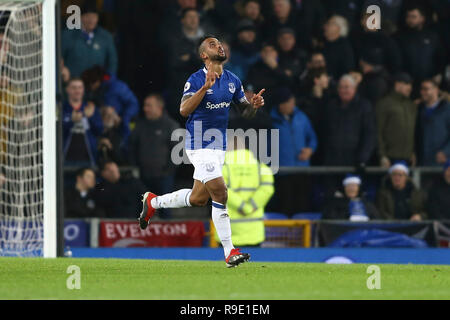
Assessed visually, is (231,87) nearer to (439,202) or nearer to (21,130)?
(21,130)

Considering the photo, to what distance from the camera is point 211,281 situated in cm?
970

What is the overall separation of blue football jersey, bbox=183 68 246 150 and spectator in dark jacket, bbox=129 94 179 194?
517 cm

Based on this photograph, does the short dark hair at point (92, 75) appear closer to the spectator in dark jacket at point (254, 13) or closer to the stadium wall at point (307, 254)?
the spectator in dark jacket at point (254, 13)

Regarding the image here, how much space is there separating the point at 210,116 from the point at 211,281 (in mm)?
1944

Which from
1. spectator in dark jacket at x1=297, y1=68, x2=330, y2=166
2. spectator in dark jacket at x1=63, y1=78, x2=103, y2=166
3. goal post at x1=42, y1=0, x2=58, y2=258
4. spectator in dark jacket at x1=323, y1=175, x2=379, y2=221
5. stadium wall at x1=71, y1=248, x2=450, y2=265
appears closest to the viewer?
goal post at x1=42, y1=0, x2=58, y2=258

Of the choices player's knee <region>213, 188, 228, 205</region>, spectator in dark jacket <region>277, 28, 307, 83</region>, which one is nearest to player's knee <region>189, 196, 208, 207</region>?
player's knee <region>213, 188, 228, 205</region>

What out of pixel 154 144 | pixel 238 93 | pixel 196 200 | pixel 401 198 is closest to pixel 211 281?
pixel 196 200

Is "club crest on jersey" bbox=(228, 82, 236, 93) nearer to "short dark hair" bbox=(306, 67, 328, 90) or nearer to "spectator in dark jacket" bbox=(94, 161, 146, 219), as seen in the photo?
"spectator in dark jacket" bbox=(94, 161, 146, 219)

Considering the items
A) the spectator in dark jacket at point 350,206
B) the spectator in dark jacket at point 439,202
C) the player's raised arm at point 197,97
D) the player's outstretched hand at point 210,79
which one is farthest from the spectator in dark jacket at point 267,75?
the player's outstretched hand at point 210,79

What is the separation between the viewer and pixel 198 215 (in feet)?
55.0

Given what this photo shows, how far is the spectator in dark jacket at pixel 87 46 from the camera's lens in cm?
1703

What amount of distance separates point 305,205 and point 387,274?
6093 mm

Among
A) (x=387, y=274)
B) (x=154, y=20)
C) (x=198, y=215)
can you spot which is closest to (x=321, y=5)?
(x=154, y=20)

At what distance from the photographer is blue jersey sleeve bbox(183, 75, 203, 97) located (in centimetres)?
1084
